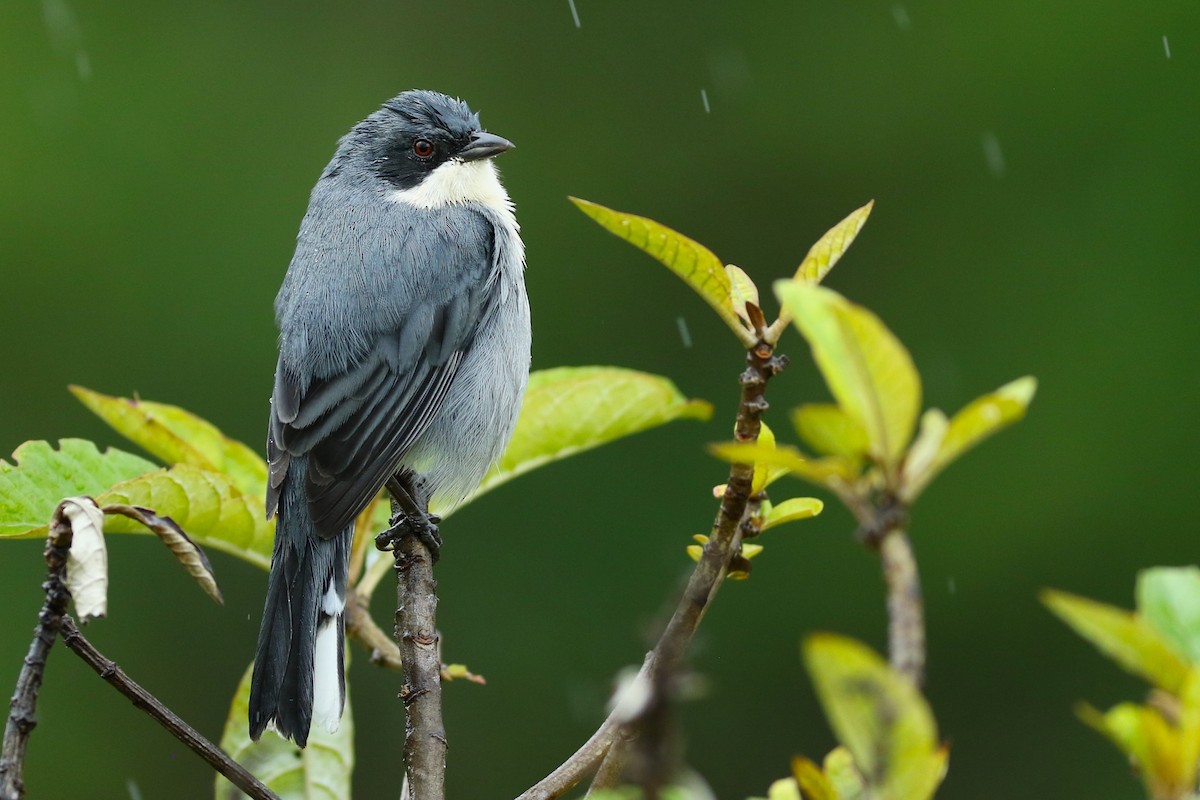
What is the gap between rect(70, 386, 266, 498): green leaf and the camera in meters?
2.51

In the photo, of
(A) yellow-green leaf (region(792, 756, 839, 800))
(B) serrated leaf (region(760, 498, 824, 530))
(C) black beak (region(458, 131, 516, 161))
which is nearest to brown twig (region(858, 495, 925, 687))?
(A) yellow-green leaf (region(792, 756, 839, 800))

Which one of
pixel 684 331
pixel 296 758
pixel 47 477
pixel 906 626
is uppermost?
pixel 906 626

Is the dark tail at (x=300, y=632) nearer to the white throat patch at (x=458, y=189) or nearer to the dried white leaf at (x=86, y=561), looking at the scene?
the dried white leaf at (x=86, y=561)

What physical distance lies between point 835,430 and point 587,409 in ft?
5.51

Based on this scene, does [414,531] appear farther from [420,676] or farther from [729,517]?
[729,517]

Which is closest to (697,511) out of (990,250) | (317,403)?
(990,250)

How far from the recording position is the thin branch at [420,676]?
1.68 m

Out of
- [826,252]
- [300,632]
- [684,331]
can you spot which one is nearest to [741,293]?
[826,252]

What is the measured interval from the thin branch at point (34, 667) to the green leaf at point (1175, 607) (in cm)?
92

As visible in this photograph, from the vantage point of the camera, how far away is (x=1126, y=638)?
99cm

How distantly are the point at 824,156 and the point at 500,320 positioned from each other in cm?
532

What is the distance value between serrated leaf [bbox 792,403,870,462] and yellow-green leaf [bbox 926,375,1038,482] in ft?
0.24

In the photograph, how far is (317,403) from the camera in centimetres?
356

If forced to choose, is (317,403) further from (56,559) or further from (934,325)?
(934,325)
